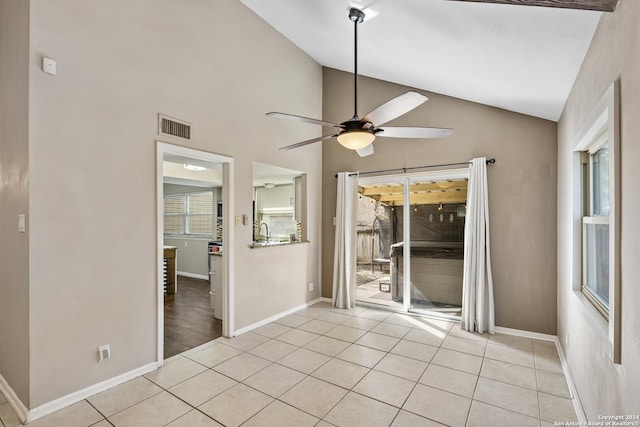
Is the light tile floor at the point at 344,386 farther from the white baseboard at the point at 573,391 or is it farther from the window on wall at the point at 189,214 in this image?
the window on wall at the point at 189,214

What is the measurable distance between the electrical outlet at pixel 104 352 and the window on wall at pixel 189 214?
5.03 meters

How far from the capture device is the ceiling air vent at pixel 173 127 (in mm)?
2982

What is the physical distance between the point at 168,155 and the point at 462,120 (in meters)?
3.79

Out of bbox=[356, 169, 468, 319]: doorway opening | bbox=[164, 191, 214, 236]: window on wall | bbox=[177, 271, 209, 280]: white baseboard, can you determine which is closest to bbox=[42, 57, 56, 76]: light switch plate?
bbox=[356, 169, 468, 319]: doorway opening

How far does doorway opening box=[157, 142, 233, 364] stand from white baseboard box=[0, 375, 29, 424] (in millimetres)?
964

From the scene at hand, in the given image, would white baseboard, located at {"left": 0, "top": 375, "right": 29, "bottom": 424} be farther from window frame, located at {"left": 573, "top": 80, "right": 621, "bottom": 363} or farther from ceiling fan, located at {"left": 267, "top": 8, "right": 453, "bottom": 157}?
window frame, located at {"left": 573, "top": 80, "right": 621, "bottom": 363}

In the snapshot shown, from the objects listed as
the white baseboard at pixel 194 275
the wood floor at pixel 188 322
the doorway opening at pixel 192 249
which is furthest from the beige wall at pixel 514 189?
the white baseboard at pixel 194 275

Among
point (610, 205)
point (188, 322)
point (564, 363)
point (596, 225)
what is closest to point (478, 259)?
point (564, 363)

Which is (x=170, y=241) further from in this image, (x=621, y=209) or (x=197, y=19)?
(x=621, y=209)

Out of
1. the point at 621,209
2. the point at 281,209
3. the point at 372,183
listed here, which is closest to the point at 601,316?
the point at 621,209

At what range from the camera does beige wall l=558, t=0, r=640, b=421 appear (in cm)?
125

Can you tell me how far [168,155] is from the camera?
3.31m

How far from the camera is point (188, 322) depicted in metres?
4.24

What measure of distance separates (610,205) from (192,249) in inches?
309
